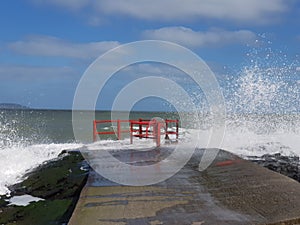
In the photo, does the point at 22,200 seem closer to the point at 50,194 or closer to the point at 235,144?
the point at 50,194

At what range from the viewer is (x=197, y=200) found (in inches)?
243

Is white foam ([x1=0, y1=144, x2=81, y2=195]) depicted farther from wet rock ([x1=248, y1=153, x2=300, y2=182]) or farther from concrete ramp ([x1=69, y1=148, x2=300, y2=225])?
wet rock ([x1=248, y1=153, x2=300, y2=182])

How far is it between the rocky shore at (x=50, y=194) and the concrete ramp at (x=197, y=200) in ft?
2.69

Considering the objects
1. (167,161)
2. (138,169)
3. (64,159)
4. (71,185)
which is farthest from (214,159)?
(64,159)

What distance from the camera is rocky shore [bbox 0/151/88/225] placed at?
7617 mm

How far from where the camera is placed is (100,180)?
26.1 feet

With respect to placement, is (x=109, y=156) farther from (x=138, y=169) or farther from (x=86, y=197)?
(x=86, y=197)

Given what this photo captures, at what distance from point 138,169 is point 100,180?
1553mm

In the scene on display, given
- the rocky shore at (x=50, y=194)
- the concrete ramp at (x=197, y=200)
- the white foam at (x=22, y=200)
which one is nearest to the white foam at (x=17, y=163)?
the rocky shore at (x=50, y=194)

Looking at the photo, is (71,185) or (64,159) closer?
(71,185)

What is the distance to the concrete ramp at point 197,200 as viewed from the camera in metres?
5.15

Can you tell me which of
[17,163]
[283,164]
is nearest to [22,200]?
[17,163]

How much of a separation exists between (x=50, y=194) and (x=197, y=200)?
505 centimetres

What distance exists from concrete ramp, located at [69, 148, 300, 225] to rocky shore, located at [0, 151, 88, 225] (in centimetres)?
82
